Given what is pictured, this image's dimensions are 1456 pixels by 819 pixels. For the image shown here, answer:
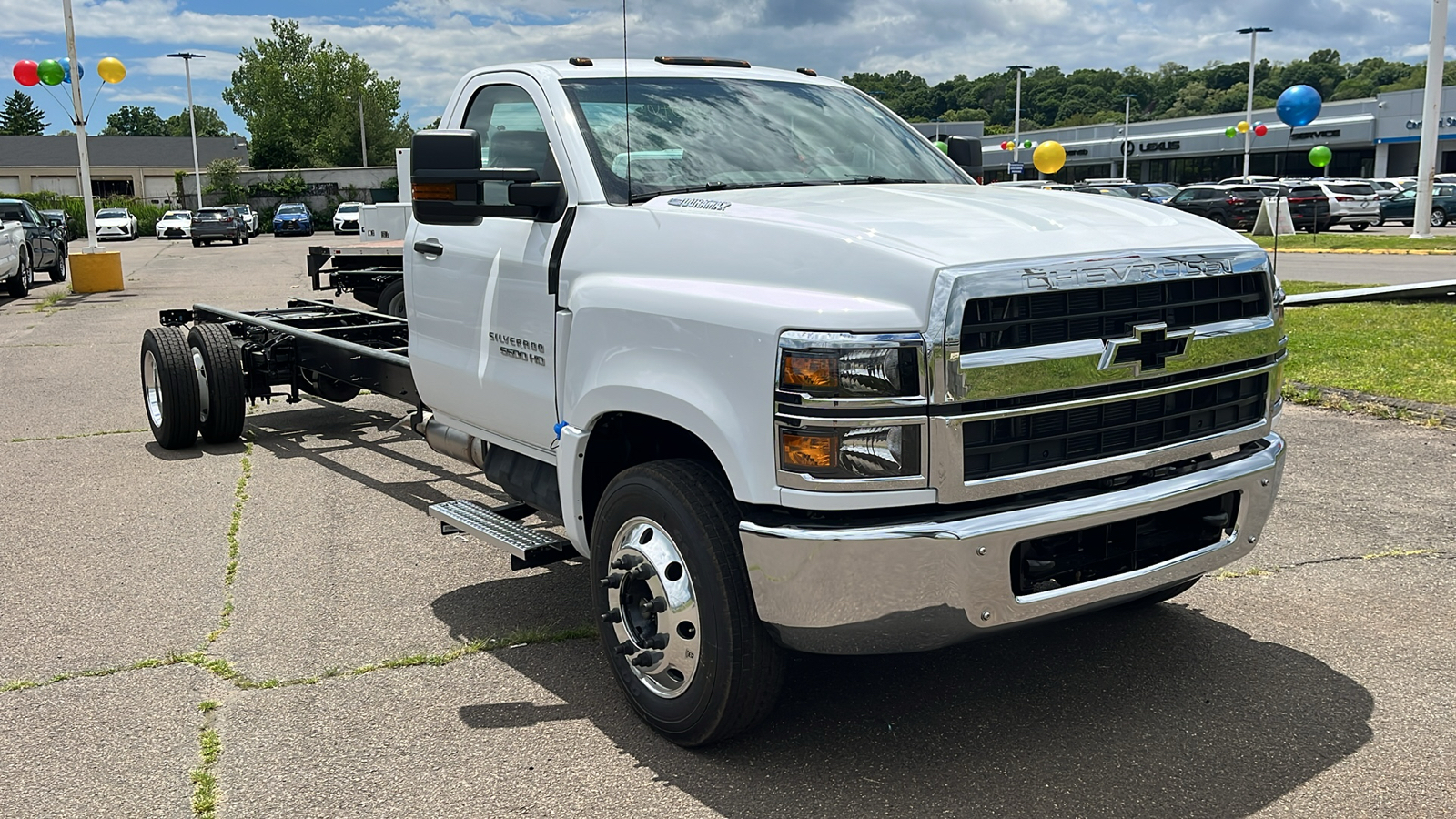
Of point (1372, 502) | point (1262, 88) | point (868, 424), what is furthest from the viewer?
point (1262, 88)

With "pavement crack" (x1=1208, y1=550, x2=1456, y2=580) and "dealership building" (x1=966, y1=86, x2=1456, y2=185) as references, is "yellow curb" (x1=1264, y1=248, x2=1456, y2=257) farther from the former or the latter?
"dealership building" (x1=966, y1=86, x2=1456, y2=185)

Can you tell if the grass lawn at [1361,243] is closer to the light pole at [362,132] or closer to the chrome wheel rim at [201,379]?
the chrome wheel rim at [201,379]

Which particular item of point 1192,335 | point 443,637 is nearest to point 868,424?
point 1192,335

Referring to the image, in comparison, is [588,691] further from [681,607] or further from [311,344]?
[311,344]

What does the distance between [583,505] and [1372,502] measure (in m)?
4.29

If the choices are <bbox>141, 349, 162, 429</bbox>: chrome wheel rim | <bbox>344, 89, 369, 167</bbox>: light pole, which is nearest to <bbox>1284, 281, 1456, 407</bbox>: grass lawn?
<bbox>141, 349, 162, 429</bbox>: chrome wheel rim

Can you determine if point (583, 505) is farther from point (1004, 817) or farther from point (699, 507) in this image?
point (1004, 817)

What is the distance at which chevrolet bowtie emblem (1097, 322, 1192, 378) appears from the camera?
3277 millimetres

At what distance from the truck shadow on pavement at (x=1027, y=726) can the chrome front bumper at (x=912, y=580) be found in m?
0.48

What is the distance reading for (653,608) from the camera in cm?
364

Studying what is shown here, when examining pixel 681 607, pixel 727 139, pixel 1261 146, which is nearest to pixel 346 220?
pixel 1261 146

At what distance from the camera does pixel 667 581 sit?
3539 millimetres

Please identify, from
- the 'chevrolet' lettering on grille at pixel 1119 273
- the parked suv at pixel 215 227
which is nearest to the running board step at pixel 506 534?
the 'chevrolet' lettering on grille at pixel 1119 273

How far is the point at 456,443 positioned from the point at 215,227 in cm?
4721
